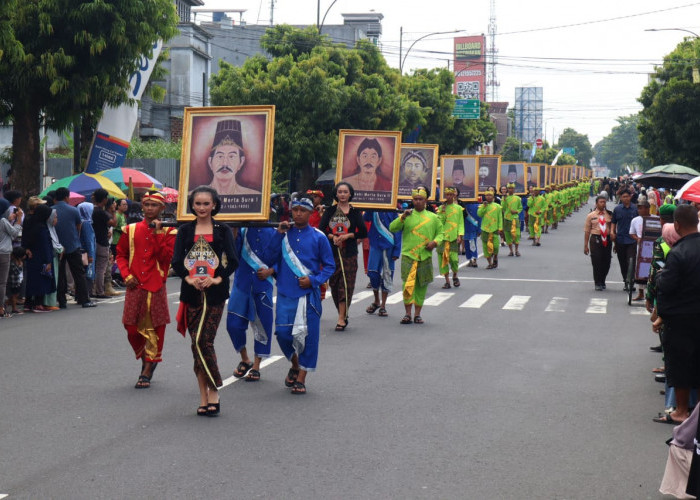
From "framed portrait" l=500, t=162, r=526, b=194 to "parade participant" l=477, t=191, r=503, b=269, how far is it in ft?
45.7

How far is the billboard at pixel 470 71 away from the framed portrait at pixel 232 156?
250 feet

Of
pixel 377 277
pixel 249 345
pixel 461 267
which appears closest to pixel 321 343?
pixel 249 345

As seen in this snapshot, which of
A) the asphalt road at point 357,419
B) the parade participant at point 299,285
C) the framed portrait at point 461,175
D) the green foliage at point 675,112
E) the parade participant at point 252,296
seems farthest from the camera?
the green foliage at point 675,112

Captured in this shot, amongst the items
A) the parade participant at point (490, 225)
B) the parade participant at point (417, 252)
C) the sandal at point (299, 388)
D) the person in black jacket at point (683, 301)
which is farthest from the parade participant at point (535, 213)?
the person in black jacket at point (683, 301)

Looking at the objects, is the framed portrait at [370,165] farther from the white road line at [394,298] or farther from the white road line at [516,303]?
the white road line at [516,303]

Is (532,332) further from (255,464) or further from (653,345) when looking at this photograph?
(255,464)

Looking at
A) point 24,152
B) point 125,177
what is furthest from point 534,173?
point 24,152

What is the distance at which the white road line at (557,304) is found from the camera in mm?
15102

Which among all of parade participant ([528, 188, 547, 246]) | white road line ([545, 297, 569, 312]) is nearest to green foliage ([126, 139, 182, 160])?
parade participant ([528, 188, 547, 246])

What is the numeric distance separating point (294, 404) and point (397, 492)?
8.13 feet

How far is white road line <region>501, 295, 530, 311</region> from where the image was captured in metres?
15.1

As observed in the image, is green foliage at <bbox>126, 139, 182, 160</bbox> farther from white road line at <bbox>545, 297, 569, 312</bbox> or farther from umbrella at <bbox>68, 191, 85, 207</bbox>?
white road line at <bbox>545, 297, 569, 312</bbox>

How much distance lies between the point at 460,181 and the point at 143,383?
15.1m

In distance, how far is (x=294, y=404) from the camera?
8117 mm
